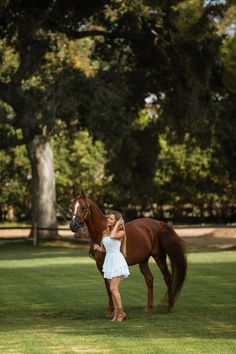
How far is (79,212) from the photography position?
13805 mm

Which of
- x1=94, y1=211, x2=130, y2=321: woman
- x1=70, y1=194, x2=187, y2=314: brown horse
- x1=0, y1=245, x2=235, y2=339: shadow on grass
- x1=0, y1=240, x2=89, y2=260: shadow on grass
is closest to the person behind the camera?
x1=0, y1=245, x2=235, y2=339: shadow on grass

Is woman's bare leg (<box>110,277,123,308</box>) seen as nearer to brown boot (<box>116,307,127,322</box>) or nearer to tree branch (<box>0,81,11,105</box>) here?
brown boot (<box>116,307,127,322</box>)

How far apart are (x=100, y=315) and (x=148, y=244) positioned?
136 cm

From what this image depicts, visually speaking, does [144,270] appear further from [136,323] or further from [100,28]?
[100,28]

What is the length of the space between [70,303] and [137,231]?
243cm

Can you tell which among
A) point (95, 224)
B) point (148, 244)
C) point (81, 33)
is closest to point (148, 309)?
point (148, 244)

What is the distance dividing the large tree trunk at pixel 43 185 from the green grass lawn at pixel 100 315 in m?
15.5

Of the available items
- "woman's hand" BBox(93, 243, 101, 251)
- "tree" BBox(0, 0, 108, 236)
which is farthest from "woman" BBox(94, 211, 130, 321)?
"tree" BBox(0, 0, 108, 236)

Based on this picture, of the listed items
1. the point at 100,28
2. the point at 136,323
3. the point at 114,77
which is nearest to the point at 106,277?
the point at 136,323

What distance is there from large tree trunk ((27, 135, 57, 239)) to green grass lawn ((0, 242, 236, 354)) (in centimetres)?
1552

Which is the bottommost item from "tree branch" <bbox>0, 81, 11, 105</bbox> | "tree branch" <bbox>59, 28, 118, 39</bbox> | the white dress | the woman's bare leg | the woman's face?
the woman's bare leg

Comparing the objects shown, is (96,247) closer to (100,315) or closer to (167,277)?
(100,315)

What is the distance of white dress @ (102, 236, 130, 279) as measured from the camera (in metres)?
13.3

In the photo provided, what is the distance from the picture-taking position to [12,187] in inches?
2276
